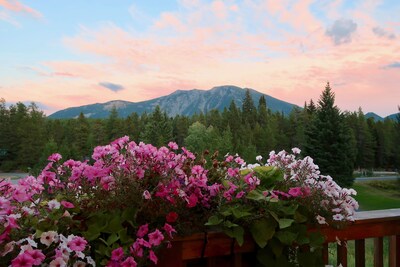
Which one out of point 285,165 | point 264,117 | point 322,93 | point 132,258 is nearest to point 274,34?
point 285,165

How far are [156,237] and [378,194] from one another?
3805cm

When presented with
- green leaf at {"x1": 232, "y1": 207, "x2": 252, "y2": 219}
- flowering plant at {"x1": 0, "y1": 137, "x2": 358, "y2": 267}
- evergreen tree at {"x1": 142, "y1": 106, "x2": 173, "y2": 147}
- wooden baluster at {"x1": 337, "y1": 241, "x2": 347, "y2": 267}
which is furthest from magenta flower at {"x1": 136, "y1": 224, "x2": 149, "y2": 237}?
evergreen tree at {"x1": 142, "y1": 106, "x2": 173, "y2": 147}

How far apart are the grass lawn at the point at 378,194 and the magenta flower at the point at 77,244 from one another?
31534 millimetres

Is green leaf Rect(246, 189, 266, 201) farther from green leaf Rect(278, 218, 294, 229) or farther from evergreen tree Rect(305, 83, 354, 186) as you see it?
evergreen tree Rect(305, 83, 354, 186)

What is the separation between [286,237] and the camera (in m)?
1.59

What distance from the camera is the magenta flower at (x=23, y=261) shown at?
44.9 inches

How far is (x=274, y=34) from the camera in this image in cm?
1204

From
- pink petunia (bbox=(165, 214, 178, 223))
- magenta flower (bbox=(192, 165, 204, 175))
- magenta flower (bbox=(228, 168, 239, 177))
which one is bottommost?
pink petunia (bbox=(165, 214, 178, 223))

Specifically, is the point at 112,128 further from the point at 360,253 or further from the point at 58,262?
the point at 58,262

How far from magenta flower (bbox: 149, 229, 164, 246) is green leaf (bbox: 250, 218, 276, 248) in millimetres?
404

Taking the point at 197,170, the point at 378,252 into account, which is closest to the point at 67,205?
the point at 197,170

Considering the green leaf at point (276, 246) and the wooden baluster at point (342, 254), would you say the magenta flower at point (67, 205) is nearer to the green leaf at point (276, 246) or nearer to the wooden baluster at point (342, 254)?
the green leaf at point (276, 246)

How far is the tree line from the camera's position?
32188 millimetres

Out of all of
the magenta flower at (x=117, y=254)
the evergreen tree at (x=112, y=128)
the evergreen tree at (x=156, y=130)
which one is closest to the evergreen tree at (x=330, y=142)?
the evergreen tree at (x=156, y=130)
